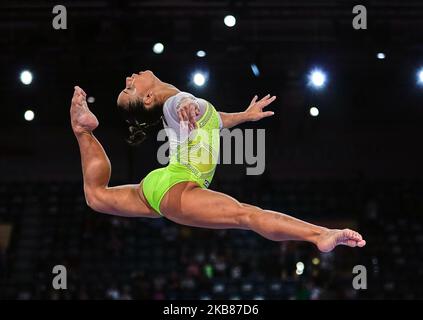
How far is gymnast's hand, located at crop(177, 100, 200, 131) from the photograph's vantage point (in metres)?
4.05

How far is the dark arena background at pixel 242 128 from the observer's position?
848cm

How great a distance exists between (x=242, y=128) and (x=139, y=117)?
5.37 meters

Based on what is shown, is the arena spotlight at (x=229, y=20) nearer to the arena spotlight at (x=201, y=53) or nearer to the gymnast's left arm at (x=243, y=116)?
the arena spotlight at (x=201, y=53)

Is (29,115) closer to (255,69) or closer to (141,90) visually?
(255,69)

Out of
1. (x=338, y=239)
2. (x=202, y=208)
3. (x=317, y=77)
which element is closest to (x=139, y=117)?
(x=202, y=208)

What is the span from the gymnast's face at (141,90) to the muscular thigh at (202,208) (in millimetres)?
583

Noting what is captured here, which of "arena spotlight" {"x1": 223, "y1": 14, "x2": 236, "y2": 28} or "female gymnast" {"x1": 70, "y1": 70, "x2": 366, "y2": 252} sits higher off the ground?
"arena spotlight" {"x1": 223, "y1": 14, "x2": 236, "y2": 28}

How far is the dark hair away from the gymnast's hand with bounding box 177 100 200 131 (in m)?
0.49

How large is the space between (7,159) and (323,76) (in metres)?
5.05

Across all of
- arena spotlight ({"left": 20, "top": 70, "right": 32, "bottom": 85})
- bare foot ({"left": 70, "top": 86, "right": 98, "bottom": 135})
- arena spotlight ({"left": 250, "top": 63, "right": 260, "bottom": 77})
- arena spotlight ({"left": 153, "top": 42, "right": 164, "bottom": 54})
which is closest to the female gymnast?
bare foot ({"left": 70, "top": 86, "right": 98, "bottom": 135})

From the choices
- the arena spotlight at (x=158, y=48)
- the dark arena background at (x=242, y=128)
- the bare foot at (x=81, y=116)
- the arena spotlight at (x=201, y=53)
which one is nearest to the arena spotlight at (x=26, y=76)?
the dark arena background at (x=242, y=128)

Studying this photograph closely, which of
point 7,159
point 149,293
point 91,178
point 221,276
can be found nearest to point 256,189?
point 221,276

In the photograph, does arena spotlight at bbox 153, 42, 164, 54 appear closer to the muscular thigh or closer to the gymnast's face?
the gymnast's face

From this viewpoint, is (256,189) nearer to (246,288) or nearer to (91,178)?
(246,288)
